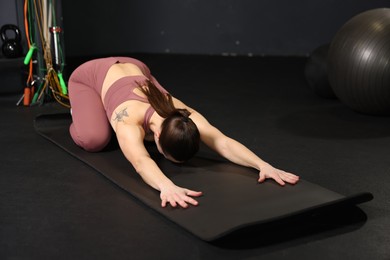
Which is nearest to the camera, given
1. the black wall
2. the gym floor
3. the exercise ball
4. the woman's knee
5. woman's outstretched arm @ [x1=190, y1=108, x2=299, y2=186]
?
the gym floor

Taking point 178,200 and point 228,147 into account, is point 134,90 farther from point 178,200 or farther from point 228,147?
point 178,200

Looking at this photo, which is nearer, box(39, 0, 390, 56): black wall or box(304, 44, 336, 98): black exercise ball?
box(304, 44, 336, 98): black exercise ball

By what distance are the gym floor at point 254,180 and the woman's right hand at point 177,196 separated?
9cm

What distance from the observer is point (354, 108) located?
423cm

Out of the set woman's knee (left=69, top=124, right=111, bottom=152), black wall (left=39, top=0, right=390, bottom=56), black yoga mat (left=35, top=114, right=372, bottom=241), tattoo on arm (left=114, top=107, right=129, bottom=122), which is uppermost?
tattoo on arm (left=114, top=107, right=129, bottom=122)

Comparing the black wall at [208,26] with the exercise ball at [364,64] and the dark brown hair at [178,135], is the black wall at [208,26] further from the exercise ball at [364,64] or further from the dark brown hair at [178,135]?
the dark brown hair at [178,135]

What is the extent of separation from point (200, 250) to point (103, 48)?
4.91 m

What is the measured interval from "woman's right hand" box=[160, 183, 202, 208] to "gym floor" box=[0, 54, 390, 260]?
0.09 m

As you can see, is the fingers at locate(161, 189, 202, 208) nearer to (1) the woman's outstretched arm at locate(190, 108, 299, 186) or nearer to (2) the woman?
(2) the woman

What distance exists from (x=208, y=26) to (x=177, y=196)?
15.5 feet

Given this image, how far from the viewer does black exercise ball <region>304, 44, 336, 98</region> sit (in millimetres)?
4664

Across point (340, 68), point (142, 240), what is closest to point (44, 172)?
point (142, 240)

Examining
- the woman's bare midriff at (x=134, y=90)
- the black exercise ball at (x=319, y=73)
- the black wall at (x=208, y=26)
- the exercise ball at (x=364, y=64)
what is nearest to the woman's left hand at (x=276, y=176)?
Result: the woman's bare midriff at (x=134, y=90)

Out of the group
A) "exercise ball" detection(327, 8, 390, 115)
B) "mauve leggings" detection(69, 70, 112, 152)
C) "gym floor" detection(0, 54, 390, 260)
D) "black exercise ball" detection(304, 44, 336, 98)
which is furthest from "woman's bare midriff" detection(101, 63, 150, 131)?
"black exercise ball" detection(304, 44, 336, 98)
